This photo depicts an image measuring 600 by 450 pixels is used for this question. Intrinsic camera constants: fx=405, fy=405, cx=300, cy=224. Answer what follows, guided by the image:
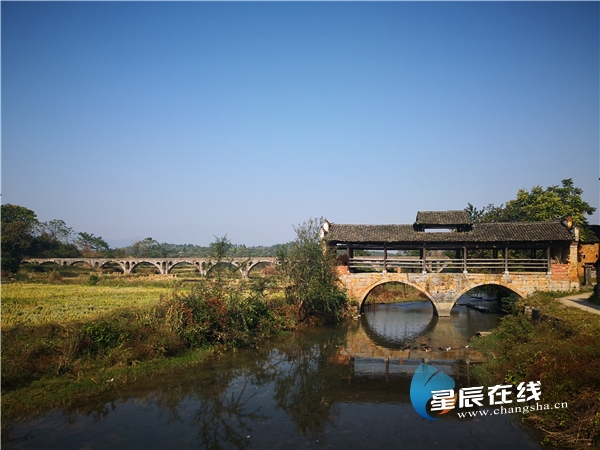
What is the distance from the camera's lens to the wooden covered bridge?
2245 centimetres

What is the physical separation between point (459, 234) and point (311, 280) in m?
9.51

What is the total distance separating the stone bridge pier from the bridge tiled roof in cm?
198

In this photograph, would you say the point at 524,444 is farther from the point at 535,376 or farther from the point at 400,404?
the point at 400,404

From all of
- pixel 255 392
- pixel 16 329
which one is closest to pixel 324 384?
pixel 255 392

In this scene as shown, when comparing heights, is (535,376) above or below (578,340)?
below

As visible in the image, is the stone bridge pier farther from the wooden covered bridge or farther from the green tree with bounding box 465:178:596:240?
the green tree with bounding box 465:178:596:240

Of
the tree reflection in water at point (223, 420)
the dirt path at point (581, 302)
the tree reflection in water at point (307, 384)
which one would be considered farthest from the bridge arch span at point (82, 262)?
the dirt path at point (581, 302)

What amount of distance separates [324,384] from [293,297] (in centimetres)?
884

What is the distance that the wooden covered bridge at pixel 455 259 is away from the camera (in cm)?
2245

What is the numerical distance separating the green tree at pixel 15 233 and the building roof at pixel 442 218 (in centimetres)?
4155

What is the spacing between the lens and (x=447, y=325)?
848 inches

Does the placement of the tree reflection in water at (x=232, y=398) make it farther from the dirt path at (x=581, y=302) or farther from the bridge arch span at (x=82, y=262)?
the bridge arch span at (x=82, y=262)

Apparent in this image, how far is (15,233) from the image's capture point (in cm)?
5381

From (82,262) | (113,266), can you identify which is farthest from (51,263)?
(113,266)
